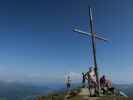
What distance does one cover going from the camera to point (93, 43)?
97.9 ft

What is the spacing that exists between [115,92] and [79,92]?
5646mm

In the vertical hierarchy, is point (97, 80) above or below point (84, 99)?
above

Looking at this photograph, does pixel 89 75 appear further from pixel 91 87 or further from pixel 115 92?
pixel 115 92

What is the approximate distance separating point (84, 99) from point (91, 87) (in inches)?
121

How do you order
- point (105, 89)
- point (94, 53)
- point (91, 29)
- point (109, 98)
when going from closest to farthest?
point (109, 98) < point (94, 53) < point (91, 29) < point (105, 89)

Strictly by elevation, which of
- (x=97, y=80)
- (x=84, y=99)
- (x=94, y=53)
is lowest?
(x=84, y=99)

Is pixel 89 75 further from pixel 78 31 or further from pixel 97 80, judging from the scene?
pixel 78 31

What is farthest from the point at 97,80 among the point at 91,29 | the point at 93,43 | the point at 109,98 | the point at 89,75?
the point at 91,29

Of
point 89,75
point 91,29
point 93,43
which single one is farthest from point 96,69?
point 91,29

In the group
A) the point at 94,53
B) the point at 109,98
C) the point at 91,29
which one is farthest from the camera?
the point at 91,29

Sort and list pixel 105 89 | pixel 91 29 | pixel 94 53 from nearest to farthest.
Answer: pixel 94 53 → pixel 91 29 → pixel 105 89

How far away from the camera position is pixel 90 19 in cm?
3153

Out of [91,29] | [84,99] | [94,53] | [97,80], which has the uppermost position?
[91,29]

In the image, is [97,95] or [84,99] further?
[97,95]
